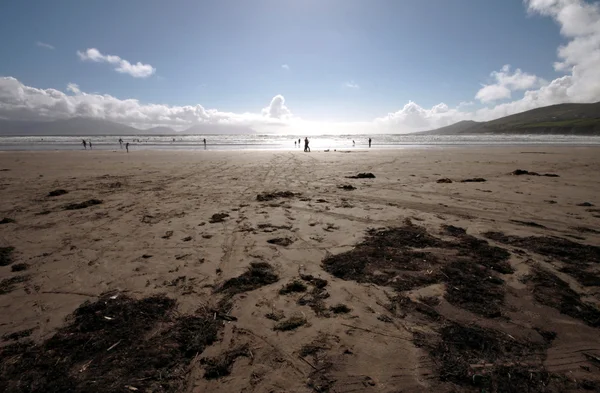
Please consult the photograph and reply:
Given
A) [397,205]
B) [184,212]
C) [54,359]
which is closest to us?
[54,359]

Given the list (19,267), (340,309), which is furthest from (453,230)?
(19,267)

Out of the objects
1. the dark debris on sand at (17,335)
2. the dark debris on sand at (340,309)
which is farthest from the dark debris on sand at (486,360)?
the dark debris on sand at (17,335)

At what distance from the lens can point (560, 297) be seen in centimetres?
376

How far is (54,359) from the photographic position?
278cm

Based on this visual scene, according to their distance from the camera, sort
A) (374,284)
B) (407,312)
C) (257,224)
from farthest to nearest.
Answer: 1. (257,224)
2. (374,284)
3. (407,312)

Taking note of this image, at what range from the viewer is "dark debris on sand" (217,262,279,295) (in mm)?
4066

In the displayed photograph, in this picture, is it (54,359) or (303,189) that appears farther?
(303,189)

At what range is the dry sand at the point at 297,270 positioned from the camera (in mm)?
2756

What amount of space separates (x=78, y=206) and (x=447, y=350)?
10.2 metres

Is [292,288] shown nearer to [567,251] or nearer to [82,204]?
[567,251]

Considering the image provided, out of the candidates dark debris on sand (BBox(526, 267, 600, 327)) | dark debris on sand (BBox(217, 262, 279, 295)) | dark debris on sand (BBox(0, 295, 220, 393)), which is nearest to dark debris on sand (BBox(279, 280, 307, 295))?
dark debris on sand (BBox(217, 262, 279, 295))

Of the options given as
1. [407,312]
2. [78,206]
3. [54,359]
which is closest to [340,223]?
[407,312]

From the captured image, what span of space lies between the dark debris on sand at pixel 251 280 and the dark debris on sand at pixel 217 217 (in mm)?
2729

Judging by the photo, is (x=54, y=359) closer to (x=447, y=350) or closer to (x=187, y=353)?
(x=187, y=353)
